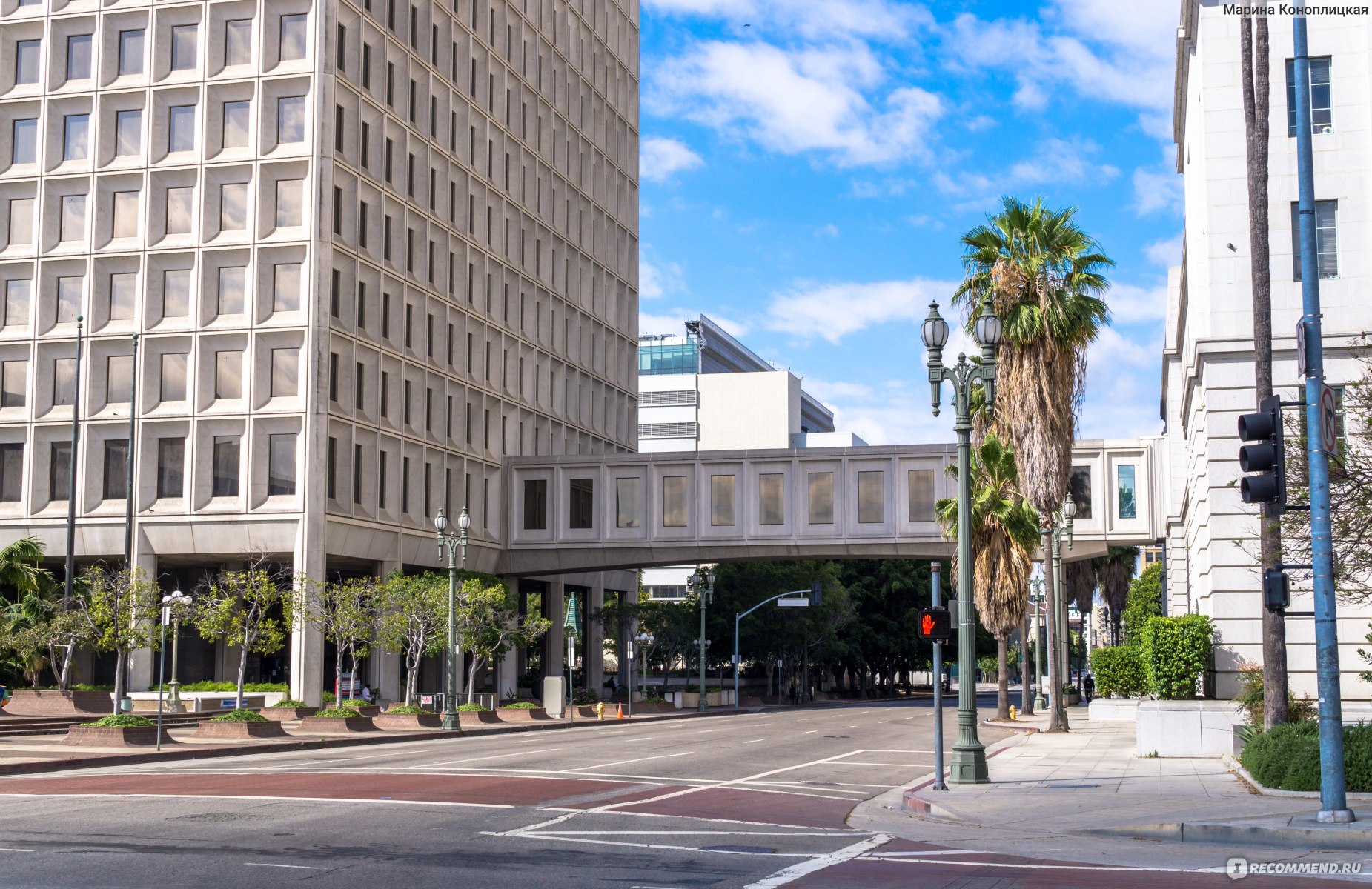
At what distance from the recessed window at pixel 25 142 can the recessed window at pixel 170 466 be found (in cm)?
1354

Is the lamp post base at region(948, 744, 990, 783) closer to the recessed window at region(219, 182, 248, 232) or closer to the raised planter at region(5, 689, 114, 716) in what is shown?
the raised planter at region(5, 689, 114, 716)

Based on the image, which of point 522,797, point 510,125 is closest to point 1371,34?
point 522,797

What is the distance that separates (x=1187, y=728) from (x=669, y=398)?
421ft

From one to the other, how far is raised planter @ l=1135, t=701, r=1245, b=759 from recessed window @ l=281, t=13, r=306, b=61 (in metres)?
43.4

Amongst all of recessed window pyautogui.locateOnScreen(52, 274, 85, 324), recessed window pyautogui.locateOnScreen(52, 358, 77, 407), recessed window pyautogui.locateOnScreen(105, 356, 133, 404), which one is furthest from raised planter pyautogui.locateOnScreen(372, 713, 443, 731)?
recessed window pyautogui.locateOnScreen(52, 274, 85, 324)

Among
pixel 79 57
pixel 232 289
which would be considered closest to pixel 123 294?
pixel 232 289

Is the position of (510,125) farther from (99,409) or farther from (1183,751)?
(1183,751)

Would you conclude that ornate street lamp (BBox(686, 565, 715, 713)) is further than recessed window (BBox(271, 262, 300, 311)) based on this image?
Yes

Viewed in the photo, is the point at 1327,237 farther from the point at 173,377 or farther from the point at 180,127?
the point at 180,127

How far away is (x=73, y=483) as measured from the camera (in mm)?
51438

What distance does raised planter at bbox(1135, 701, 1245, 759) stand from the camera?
2783cm

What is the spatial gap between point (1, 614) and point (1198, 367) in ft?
123

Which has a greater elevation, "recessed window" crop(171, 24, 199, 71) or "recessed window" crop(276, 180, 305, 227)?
"recessed window" crop(171, 24, 199, 71)

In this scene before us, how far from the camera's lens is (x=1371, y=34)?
2881cm
